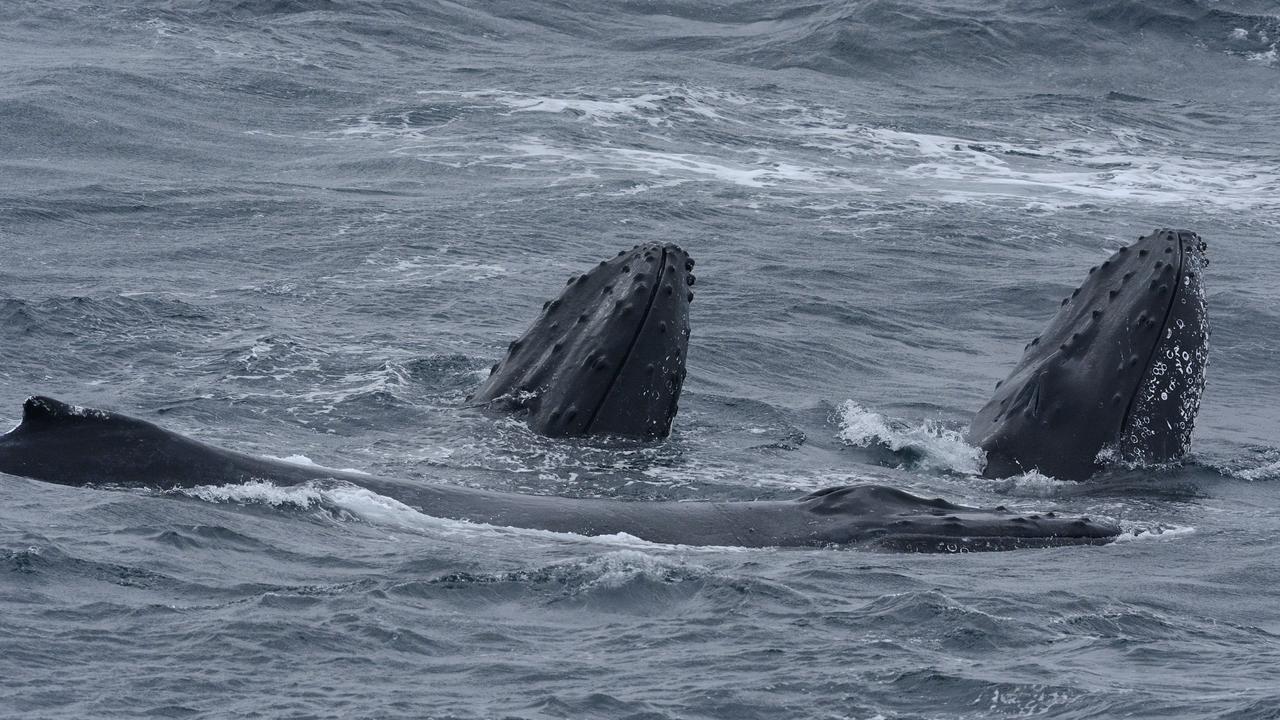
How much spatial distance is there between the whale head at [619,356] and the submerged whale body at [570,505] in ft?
7.84

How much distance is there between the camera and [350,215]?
27.4 metres

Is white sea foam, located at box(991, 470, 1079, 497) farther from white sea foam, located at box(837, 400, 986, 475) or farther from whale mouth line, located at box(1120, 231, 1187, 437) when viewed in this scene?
whale mouth line, located at box(1120, 231, 1187, 437)

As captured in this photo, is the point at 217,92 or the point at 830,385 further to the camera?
the point at 217,92

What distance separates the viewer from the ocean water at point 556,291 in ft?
30.0

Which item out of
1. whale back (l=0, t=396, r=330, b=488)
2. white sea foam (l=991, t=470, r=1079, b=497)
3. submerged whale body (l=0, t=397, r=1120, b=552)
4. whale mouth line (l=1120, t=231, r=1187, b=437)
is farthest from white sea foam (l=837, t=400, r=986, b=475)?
whale back (l=0, t=396, r=330, b=488)

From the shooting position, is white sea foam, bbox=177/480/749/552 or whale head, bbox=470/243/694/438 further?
whale head, bbox=470/243/694/438

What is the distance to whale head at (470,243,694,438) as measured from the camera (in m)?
14.2

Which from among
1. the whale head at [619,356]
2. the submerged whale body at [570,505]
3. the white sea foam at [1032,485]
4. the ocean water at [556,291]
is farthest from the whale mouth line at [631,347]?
the white sea foam at [1032,485]

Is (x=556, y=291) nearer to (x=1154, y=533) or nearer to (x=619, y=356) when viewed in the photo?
(x=619, y=356)

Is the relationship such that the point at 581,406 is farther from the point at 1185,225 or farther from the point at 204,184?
the point at 1185,225

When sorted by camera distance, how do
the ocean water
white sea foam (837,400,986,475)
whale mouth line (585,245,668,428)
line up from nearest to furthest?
the ocean water, whale mouth line (585,245,668,428), white sea foam (837,400,986,475)

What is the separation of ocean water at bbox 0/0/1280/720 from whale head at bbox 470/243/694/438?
351 mm

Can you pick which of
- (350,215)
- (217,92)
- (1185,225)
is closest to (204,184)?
(350,215)

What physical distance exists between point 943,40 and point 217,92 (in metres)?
→ 20.9
